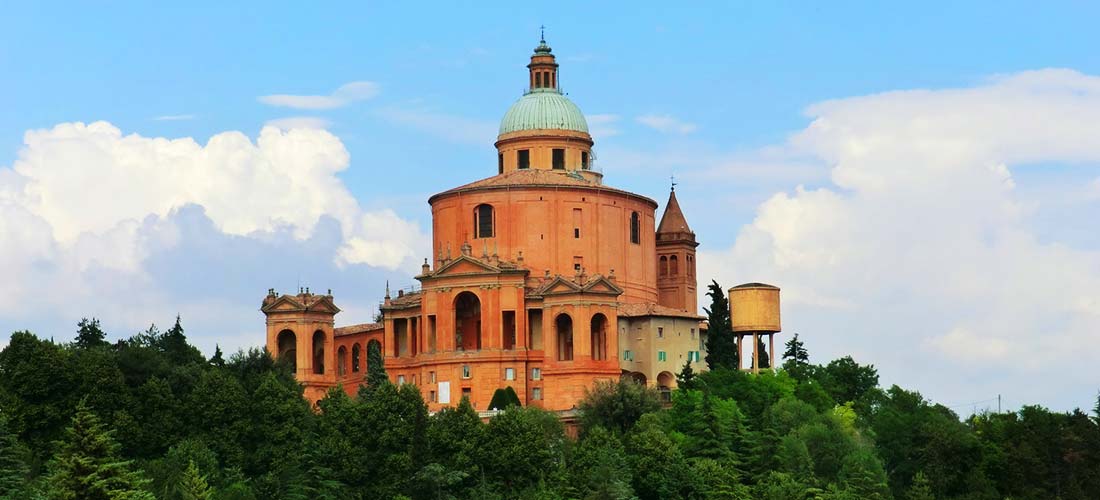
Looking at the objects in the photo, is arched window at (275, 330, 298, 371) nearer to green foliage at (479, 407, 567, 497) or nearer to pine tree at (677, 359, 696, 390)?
A: pine tree at (677, 359, 696, 390)

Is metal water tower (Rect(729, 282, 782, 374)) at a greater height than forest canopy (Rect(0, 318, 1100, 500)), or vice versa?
metal water tower (Rect(729, 282, 782, 374))

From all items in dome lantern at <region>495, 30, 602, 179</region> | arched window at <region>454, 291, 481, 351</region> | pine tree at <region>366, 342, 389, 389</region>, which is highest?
dome lantern at <region>495, 30, 602, 179</region>

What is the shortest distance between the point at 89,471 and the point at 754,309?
46.0 meters

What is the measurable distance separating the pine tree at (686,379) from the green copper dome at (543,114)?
16021 mm

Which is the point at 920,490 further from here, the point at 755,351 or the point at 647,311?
the point at 647,311

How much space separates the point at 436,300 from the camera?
116625mm

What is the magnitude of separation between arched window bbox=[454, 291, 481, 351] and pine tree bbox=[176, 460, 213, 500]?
3174cm

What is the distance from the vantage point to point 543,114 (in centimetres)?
12362

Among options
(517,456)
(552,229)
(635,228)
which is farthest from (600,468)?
(635,228)

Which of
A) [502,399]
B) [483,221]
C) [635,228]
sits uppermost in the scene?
[483,221]

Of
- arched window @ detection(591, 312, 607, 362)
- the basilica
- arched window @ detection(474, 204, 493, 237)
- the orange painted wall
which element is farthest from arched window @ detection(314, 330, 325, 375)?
arched window @ detection(591, 312, 607, 362)

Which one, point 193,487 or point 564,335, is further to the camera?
point 564,335

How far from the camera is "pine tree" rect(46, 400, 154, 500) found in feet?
253

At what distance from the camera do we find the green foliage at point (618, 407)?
106875 mm
